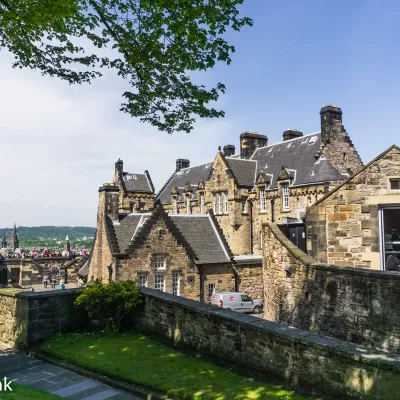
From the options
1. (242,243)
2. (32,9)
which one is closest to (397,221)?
(32,9)

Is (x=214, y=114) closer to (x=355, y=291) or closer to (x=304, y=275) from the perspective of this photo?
(x=304, y=275)

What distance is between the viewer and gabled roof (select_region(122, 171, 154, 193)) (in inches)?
2244

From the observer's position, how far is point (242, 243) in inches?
1622

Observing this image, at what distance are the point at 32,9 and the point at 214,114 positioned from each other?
489 cm

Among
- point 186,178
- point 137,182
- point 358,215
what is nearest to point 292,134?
point 186,178

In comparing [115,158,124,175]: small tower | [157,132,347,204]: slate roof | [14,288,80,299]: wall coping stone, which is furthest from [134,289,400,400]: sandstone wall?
[115,158,124,175]: small tower

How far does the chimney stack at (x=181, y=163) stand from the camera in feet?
201

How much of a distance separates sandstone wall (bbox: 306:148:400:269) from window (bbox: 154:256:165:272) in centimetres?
1644

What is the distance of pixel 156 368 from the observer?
7.80 metres

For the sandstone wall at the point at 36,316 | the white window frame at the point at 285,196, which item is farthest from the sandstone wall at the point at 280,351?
the white window frame at the point at 285,196

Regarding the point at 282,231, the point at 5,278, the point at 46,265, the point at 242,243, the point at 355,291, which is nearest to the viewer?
the point at 355,291

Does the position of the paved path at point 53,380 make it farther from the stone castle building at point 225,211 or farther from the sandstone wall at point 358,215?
the stone castle building at point 225,211

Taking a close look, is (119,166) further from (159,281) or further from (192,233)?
(159,281)

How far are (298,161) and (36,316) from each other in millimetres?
31288
